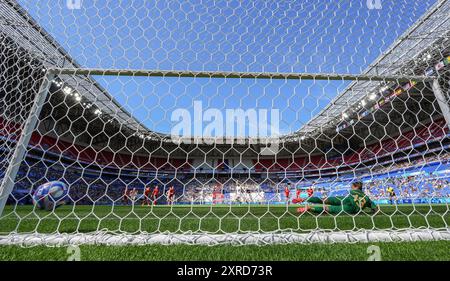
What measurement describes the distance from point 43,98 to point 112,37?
1.07 m

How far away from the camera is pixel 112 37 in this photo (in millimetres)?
2164

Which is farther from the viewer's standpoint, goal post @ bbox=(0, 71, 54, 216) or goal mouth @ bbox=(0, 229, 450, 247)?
goal post @ bbox=(0, 71, 54, 216)

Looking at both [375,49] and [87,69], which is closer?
[87,69]

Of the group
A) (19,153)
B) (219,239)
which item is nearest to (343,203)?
(219,239)

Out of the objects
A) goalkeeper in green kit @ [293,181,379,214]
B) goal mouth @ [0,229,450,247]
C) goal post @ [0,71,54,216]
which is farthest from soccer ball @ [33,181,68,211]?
goalkeeper in green kit @ [293,181,379,214]

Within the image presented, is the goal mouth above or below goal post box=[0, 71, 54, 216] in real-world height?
below

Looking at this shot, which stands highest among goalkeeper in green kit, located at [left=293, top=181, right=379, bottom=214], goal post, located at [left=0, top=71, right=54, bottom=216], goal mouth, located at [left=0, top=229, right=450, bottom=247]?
goal post, located at [left=0, top=71, right=54, bottom=216]

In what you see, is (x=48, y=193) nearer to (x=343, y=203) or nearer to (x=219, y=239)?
(x=219, y=239)

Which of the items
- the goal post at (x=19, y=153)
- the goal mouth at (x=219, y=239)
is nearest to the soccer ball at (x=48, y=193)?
the goal post at (x=19, y=153)

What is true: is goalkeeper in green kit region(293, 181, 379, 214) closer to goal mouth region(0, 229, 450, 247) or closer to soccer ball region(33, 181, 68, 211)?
goal mouth region(0, 229, 450, 247)

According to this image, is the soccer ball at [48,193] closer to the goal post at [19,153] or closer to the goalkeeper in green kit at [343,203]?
the goal post at [19,153]

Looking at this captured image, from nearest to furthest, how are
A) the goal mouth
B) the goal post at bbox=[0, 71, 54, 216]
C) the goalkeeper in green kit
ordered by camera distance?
the goal mouth
the goal post at bbox=[0, 71, 54, 216]
the goalkeeper in green kit
